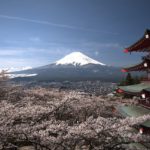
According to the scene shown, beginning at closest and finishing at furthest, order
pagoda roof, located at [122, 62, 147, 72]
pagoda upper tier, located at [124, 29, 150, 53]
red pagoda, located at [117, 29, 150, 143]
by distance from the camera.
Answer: pagoda upper tier, located at [124, 29, 150, 53] → red pagoda, located at [117, 29, 150, 143] → pagoda roof, located at [122, 62, 147, 72]

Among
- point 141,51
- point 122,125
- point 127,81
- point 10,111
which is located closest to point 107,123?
point 122,125

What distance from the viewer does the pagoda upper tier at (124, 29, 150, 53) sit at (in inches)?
464

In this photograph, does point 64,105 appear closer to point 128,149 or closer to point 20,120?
point 20,120

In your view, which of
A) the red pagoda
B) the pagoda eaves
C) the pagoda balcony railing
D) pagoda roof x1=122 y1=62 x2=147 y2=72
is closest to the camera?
the red pagoda

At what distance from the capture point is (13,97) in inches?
793

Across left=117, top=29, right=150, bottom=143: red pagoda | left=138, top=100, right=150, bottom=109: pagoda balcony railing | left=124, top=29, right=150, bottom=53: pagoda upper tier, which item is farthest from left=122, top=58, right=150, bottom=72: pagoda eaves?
left=138, top=100, right=150, bottom=109: pagoda balcony railing

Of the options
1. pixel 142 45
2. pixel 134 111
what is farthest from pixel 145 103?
pixel 142 45

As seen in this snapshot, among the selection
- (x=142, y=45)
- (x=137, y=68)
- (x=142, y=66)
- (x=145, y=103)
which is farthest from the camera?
(x=137, y=68)

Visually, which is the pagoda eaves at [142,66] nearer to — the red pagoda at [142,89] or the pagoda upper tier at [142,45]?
the red pagoda at [142,89]

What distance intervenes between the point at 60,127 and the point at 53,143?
25.1 inches

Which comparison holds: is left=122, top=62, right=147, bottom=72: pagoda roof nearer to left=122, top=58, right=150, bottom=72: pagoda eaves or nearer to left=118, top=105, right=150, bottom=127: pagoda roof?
left=122, top=58, right=150, bottom=72: pagoda eaves

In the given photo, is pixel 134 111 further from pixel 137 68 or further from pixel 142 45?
pixel 142 45

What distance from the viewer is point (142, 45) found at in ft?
43.2

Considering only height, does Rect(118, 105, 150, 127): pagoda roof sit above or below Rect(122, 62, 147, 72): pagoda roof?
below
